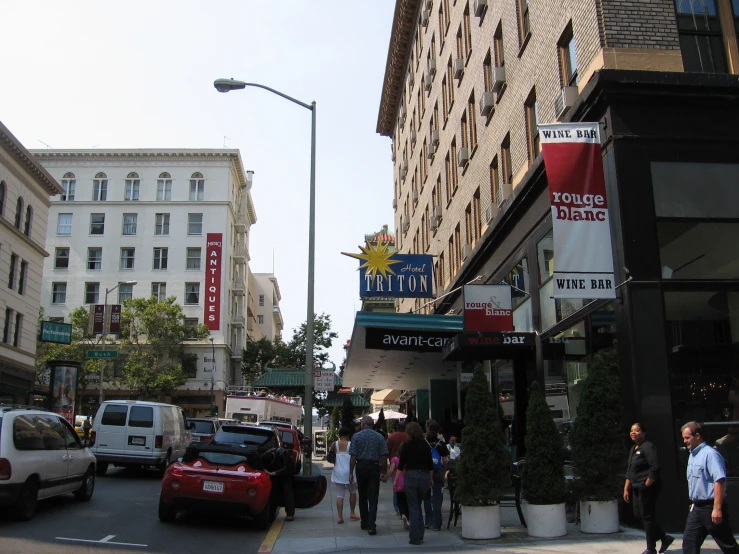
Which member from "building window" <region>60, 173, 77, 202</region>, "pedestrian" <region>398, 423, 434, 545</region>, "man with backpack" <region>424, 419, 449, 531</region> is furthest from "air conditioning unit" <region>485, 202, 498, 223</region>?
"building window" <region>60, 173, 77, 202</region>

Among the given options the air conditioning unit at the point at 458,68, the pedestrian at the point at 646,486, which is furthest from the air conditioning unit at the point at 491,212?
the pedestrian at the point at 646,486

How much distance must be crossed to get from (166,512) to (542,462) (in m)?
6.09

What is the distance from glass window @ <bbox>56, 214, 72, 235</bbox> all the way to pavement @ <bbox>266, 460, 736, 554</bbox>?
62.9 m

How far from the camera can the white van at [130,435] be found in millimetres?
20297

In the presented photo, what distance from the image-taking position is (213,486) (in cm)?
1145

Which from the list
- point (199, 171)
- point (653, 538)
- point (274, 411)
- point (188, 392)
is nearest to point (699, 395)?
point (653, 538)

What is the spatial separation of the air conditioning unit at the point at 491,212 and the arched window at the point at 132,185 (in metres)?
55.1

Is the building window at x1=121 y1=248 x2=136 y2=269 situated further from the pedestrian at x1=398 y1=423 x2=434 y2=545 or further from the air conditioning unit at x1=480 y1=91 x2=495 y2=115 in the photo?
the pedestrian at x1=398 y1=423 x2=434 y2=545

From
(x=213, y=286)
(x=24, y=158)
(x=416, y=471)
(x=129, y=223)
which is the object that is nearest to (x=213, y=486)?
(x=416, y=471)

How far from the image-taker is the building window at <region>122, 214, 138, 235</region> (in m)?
69.2

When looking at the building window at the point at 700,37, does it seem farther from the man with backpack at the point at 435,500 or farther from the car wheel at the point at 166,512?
the car wheel at the point at 166,512

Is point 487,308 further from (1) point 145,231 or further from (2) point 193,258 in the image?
A: (1) point 145,231

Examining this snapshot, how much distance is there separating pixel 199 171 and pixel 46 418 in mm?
59342

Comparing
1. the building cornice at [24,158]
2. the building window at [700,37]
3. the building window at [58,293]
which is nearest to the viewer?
the building window at [700,37]
